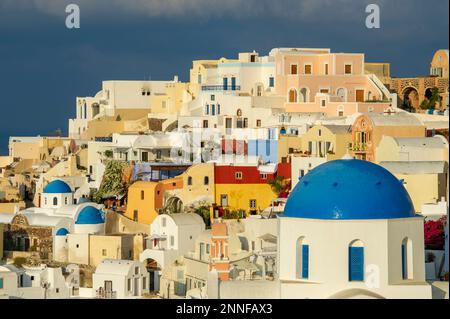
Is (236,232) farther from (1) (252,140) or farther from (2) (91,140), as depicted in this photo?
(2) (91,140)

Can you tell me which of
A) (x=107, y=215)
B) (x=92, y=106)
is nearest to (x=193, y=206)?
(x=107, y=215)

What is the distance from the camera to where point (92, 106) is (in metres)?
61.2

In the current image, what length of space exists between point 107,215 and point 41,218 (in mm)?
1539

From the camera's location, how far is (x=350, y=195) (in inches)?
1214

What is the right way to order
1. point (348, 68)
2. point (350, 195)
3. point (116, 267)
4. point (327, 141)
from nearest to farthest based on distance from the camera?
point (350, 195), point (116, 267), point (327, 141), point (348, 68)

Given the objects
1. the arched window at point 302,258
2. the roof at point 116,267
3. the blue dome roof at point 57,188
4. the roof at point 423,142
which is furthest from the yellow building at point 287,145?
the arched window at point 302,258

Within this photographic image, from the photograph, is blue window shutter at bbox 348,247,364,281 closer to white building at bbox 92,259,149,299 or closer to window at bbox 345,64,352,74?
white building at bbox 92,259,149,299

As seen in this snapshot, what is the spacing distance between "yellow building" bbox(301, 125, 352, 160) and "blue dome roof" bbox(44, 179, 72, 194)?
5.43 meters

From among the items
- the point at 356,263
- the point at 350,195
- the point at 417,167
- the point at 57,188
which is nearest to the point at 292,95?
the point at 57,188

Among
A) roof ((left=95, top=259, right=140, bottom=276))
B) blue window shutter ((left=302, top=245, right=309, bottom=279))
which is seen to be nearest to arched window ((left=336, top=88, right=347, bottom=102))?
roof ((left=95, top=259, right=140, bottom=276))

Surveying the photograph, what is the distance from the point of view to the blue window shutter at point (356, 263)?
100 ft

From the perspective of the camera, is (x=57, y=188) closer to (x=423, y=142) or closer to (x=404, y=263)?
(x=423, y=142)

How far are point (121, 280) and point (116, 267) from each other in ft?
1.67

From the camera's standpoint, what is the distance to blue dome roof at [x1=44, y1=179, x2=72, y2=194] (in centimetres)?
4700
